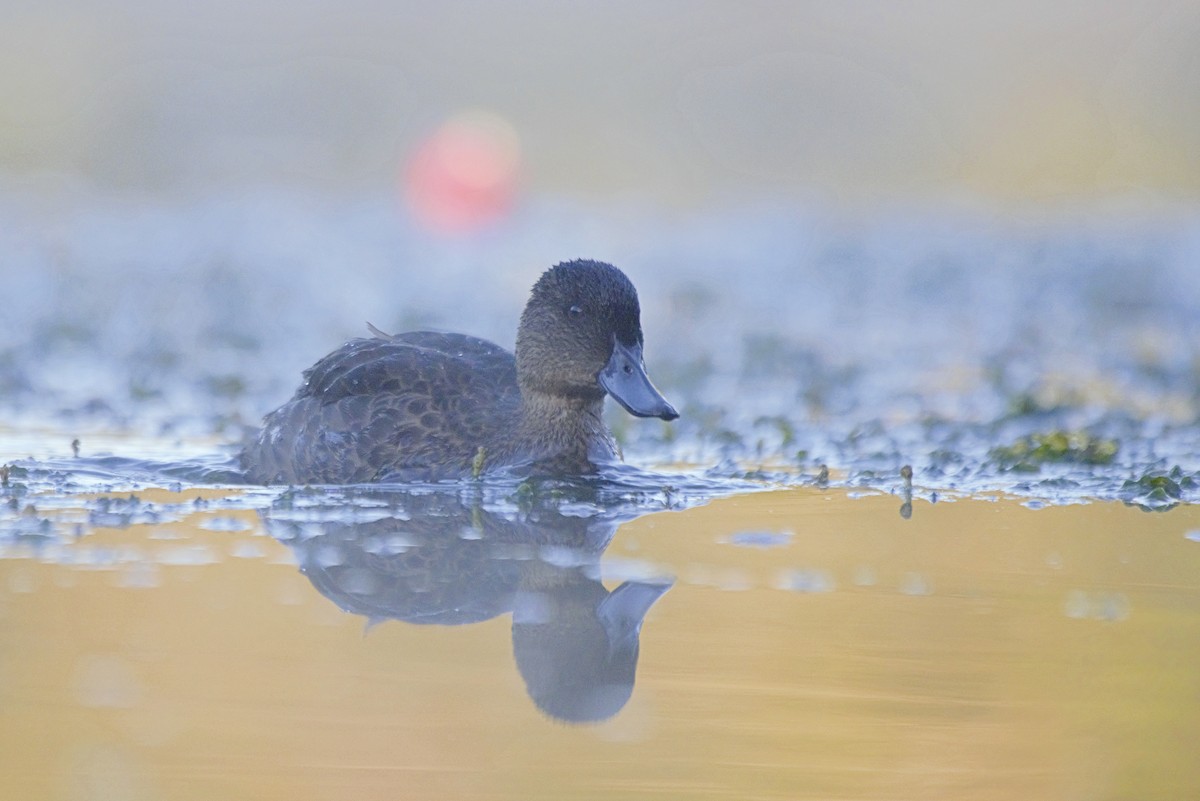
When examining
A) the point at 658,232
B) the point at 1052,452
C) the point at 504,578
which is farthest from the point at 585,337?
the point at 658,232

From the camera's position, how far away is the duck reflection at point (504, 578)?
165 inches

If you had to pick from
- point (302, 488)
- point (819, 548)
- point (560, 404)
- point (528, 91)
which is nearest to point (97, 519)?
point (302, 488)

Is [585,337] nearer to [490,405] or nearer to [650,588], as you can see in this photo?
[490,405]

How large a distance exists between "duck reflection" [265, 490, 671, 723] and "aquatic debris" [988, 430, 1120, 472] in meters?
2.06

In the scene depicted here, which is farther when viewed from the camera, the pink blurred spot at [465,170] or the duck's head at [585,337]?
the pink blurred spot at [465,170]

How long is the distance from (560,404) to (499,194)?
14572 millimetres

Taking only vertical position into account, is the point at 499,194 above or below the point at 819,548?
above

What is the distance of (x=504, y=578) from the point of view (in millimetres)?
5035

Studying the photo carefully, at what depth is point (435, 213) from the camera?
67.8 ft

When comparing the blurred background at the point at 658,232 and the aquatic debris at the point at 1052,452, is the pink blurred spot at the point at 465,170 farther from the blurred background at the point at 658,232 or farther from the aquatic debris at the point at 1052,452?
the aquatic debris at the point at 1052,452

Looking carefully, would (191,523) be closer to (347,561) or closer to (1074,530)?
(347,561)

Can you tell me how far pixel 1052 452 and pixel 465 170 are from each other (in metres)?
16.0

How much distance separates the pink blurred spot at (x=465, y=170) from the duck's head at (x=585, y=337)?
1356 cm

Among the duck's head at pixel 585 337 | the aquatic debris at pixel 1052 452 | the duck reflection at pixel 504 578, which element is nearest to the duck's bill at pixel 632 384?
the duck's head at pixel 585 337
